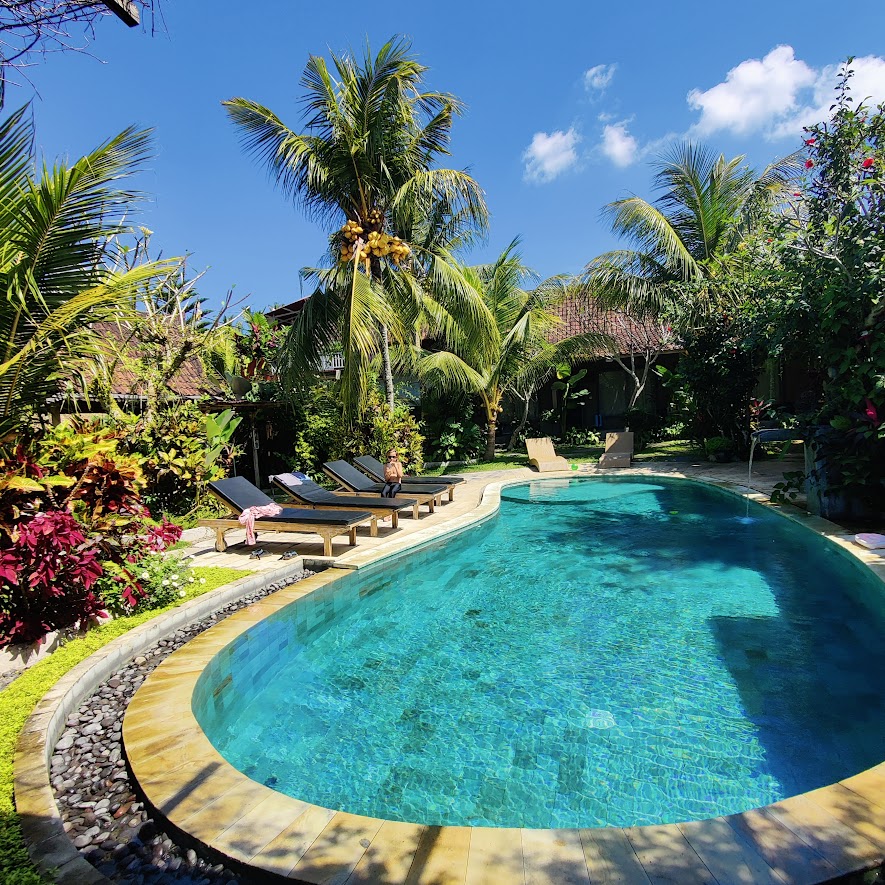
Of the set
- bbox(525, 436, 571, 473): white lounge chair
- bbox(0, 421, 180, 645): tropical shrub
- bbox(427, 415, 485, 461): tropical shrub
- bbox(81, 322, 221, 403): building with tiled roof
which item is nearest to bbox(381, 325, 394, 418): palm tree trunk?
bbox(81, 322, 221, 403): building with tiled roof

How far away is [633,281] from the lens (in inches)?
618

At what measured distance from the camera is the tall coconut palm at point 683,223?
1483 cm

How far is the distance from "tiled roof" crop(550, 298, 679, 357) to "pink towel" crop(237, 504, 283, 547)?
1338 centimetres

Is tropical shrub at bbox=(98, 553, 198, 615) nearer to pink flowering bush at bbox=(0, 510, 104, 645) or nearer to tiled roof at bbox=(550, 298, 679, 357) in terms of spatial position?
pink flowering bush at bbox=(0, 510, 104, 645)

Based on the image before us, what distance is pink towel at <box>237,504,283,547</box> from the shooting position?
7.16m

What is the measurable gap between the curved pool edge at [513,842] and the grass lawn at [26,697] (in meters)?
0.52

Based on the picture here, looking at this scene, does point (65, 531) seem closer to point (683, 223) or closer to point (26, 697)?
point (26, 697)

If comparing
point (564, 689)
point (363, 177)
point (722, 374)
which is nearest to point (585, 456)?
point (722, 374)

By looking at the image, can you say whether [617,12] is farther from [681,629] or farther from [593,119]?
[681,629]

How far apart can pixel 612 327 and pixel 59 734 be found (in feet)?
67.6

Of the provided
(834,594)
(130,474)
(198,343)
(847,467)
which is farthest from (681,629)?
(198,343)

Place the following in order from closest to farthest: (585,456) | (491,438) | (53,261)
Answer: (53,261), (585,456), (491,438)

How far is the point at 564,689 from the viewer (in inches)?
162

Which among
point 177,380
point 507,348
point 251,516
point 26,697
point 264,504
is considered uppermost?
point 507,348
